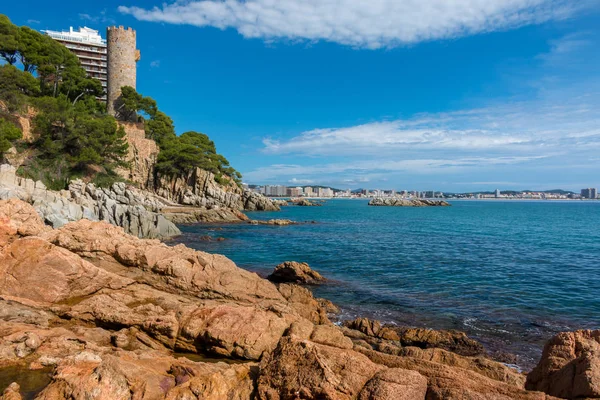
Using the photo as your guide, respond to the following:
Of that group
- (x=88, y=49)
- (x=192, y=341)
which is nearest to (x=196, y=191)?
(x=88, y=49)

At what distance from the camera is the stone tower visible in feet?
193

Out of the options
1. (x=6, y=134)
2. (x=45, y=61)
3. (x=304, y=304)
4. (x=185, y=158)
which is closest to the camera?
(x=304, y=304)

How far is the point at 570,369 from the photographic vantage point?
195 inches

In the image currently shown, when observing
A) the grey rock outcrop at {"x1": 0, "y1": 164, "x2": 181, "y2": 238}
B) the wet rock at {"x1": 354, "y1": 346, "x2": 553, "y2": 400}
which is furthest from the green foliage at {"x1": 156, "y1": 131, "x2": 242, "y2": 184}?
the wet rock at {"x1": 354, "y1": 346, "x2": 553, "y2": 400}

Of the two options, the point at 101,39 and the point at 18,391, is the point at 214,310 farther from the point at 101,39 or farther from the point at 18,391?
the point at 101,39

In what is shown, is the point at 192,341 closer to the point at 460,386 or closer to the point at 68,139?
the point at 460,386

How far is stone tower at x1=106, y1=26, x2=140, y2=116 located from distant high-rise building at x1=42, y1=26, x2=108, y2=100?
28.0 m

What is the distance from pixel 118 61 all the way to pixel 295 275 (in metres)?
56.9

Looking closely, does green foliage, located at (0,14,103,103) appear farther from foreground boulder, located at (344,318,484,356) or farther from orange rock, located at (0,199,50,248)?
foreground boulder, located at (344,318,484,356)

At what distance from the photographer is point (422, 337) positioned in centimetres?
1098

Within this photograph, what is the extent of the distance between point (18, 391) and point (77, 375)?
41.1 inches

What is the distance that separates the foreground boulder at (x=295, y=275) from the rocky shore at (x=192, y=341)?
3.87 metres

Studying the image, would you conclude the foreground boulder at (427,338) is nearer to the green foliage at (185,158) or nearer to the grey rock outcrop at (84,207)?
the grey rock outcrop at (84,207)

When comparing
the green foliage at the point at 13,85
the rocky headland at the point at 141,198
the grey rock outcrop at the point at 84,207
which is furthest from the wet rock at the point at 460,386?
the green foliage at the point at 13,85
